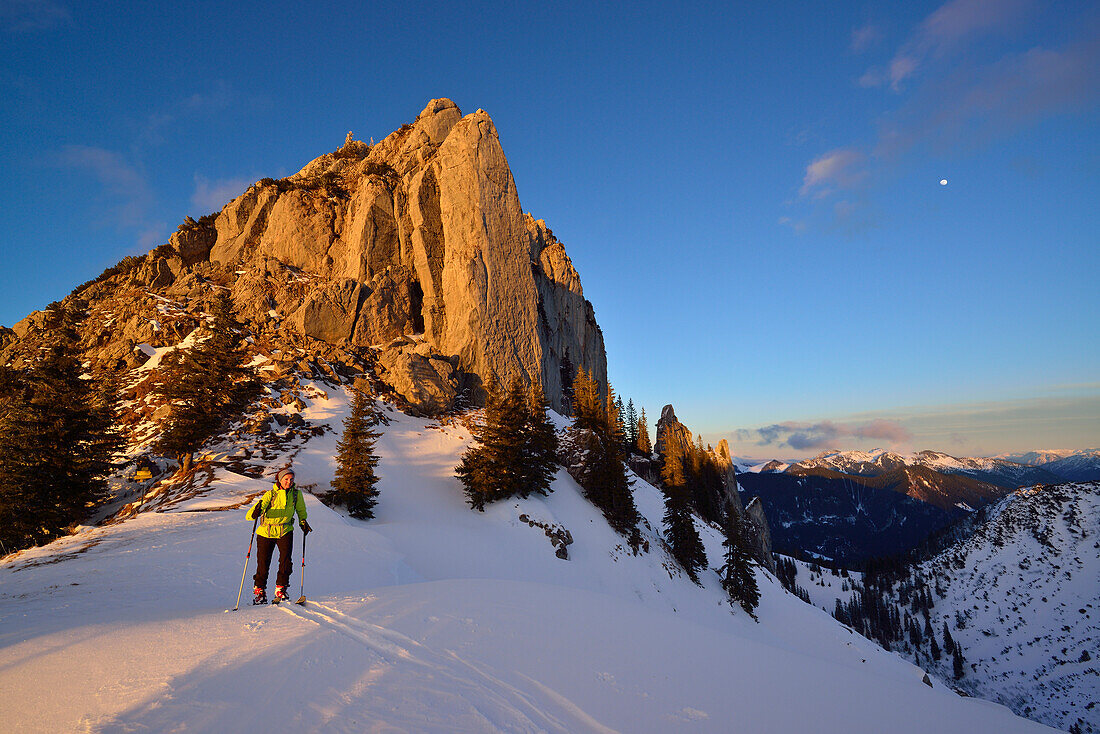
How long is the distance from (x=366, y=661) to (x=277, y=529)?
429 cm

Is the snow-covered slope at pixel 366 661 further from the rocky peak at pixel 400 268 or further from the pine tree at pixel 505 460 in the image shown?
the rocky peak at pixel 400 268

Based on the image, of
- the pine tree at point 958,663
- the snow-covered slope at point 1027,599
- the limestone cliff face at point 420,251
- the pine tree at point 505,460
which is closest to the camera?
the pine tree at point 505,460

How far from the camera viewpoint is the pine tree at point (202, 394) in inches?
929

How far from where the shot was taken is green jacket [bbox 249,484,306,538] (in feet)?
25.7

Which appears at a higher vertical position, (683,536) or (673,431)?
(673,431)

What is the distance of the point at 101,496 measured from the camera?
19.0 meters

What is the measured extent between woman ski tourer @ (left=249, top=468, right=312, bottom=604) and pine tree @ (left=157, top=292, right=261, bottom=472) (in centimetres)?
1850

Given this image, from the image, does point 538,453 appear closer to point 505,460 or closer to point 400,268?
point 505,460

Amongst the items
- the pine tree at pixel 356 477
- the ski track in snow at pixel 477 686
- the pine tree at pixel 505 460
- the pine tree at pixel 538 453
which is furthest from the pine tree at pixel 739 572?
the ski track in snow at pixel 477 686

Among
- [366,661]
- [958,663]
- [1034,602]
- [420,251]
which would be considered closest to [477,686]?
[366,661]

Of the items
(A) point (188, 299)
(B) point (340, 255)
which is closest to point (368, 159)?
(B) point (340, 255)

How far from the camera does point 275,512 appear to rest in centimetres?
794

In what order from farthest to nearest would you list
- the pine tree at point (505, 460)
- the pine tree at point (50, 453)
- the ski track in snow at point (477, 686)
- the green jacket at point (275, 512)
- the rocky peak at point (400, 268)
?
the rocky peak at point (400, 268) → the pine tree at point (505, 460) → the pine tree at point (50, 453) → the green jacket at point (275, 512) → the ski track in snow at point (477, 686)

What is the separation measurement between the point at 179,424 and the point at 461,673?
26459mm
